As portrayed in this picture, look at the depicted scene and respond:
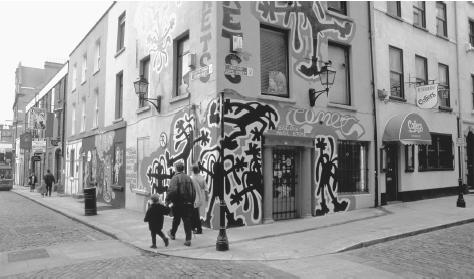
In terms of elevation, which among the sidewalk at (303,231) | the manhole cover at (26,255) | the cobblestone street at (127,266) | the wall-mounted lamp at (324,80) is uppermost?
the wall-mounted lamp at (324,80)

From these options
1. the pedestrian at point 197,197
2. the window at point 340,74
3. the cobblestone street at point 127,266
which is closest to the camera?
the cobblestone street at point 127,266

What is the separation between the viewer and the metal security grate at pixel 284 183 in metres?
11.2

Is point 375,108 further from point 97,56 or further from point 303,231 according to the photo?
point 97,56

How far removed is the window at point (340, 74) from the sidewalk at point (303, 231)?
12.9ft

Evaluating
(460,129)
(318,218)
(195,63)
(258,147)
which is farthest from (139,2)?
(460,129)

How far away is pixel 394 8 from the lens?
15.6 metres

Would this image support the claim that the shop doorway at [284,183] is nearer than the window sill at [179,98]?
Yes

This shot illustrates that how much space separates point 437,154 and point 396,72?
4332 millimetres

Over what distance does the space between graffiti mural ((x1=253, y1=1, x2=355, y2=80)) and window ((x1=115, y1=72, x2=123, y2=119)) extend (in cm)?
889

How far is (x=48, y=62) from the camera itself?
4438cm

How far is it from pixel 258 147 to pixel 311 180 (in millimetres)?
2357

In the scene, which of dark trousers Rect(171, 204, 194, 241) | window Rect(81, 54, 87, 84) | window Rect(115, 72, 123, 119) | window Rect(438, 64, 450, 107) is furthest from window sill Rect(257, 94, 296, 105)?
window Rect(81, 54, 87, 84)

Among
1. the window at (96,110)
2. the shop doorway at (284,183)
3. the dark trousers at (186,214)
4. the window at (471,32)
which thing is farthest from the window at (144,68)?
the window at (471,32)

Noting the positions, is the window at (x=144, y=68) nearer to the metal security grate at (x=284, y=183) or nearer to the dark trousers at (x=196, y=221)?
the metal security grate at (x=284, y=183)
